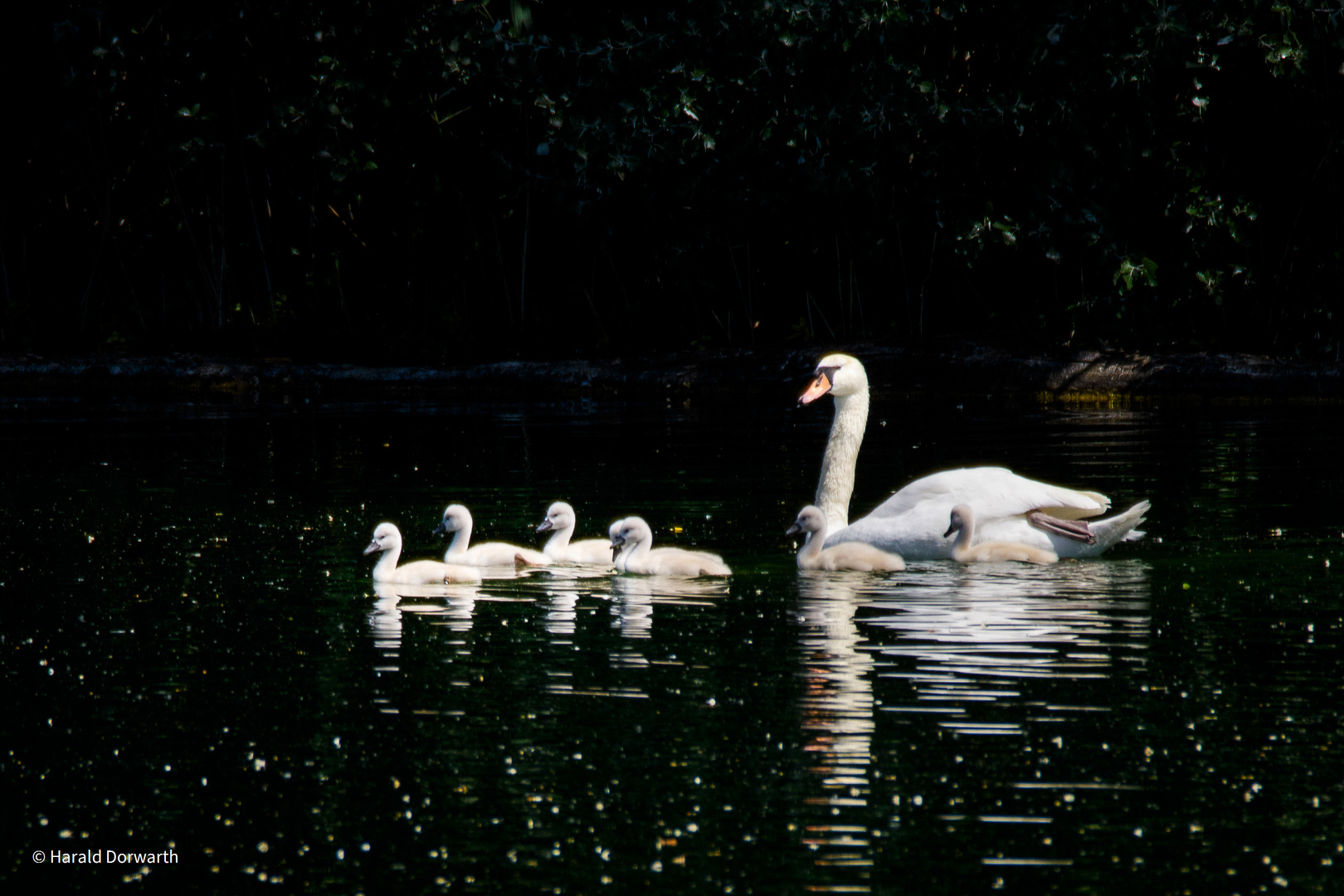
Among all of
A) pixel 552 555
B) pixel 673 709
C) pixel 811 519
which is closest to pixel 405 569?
pixel 552 555

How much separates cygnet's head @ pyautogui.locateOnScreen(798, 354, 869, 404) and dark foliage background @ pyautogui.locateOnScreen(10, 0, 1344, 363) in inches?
326

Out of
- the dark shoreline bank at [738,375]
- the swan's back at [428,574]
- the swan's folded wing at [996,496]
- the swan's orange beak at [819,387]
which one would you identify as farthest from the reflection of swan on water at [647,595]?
the dark shoreline bank at [738,375]

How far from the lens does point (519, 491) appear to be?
13.9 meters

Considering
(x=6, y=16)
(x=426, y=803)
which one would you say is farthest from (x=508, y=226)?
(x=426, y=803)

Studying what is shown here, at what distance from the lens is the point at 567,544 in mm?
10992

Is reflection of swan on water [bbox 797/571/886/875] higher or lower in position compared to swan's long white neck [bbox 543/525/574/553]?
lower

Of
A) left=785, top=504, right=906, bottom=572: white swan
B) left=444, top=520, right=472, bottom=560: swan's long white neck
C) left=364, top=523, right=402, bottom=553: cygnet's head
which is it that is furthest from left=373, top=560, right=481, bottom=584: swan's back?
left=785, top=504, right=906, bottom=572: white swan

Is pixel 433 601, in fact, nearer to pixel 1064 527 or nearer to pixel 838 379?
pixel 1064 527

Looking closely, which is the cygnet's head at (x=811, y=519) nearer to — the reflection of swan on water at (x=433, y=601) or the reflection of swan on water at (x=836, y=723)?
the reflection of swan on water at (x=836, y=723)

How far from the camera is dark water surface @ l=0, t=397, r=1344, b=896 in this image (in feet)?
17.0

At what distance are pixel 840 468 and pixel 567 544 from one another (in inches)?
71.6

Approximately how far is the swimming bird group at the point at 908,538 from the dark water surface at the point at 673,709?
0.55 feet

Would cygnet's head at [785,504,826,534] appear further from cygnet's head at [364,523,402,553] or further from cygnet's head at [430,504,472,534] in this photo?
cygnet's head at [364,523,402,553]

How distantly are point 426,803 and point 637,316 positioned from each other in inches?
899
